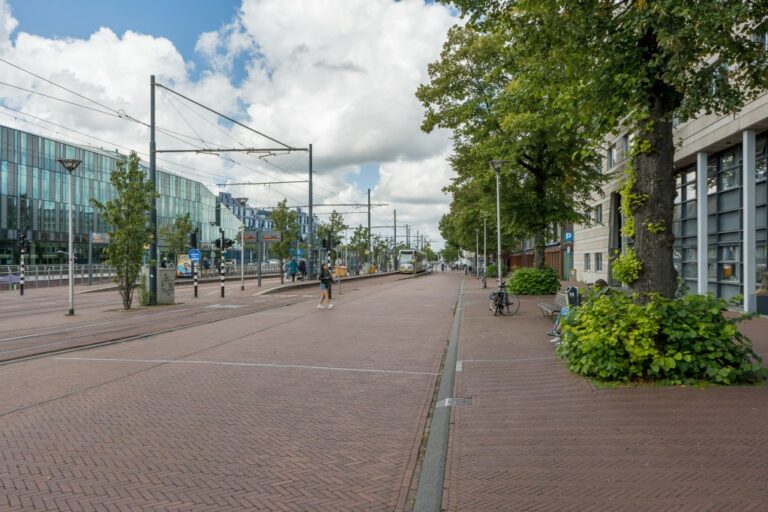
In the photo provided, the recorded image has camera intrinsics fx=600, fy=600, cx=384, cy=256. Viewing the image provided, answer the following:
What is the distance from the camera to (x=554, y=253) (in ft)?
169

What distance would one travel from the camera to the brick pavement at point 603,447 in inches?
147

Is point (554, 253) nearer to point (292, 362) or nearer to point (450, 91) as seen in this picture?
point (450, 91)

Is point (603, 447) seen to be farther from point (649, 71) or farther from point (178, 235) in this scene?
point (178, 235)

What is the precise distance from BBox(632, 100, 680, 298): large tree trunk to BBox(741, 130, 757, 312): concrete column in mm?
8883

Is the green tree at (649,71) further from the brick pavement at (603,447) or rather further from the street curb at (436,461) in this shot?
the street curb at (436,461)

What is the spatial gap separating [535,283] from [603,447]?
766 inches

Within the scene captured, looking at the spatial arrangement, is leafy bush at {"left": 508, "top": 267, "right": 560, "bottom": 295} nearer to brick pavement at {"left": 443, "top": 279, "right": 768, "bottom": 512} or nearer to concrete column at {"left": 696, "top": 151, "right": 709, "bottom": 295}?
concrete column at {"left": 696, "top": 151, "right": 709, "bottom": 295}

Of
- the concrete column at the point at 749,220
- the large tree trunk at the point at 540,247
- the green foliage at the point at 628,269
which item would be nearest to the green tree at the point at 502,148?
the large tree trunk at the point at 540,247

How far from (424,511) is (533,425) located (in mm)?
2086

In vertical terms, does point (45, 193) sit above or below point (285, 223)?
above

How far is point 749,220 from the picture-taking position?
14.5 metres

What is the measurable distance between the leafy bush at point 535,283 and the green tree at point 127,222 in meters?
14.0

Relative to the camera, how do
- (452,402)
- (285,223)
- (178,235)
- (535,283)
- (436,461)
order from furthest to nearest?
1. (178,235)
2. (285,223)
3. (535,283)
4. (452,402)
5. (436,461)

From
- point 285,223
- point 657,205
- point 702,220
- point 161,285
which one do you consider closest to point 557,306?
point 702,220
